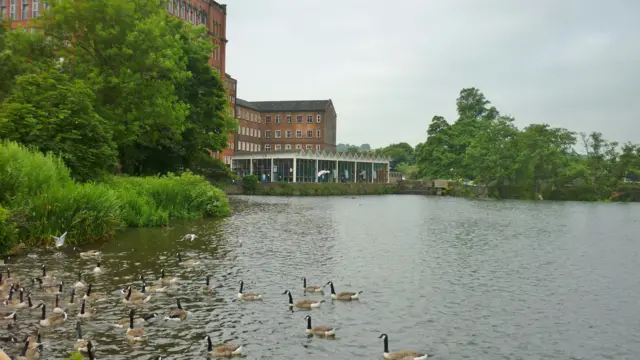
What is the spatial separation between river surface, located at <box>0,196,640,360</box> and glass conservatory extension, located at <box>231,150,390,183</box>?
77278 mm

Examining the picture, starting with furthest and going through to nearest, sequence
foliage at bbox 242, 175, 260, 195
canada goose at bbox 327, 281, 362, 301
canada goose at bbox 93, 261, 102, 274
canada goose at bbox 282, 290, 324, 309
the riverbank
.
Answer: foliage at bbox 242, 175, 260, 195, the riverbank, canada goose at bbox 93, 261, 102, 274, canada goose at bbox 327, 281, 362, 301, canada goose at bbox 282, 290, 324, 309

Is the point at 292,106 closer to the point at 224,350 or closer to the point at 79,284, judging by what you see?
the point at 79,284

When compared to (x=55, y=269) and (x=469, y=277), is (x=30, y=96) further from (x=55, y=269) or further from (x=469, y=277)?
(x=469, y=277)

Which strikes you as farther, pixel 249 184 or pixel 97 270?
pixel 249 184

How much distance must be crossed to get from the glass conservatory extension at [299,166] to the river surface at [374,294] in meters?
77.3

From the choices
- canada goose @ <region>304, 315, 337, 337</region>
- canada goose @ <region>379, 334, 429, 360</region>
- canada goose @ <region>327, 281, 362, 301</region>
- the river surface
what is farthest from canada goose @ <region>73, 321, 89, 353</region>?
canada goose @ <region>327, 281, 362, 301</region>

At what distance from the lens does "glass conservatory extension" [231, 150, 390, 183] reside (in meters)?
112

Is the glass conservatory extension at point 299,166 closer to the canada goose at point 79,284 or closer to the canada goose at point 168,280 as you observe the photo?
the canada goose at point 168,280

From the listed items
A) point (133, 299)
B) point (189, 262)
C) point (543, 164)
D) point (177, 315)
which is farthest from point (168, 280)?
point (543, 164)

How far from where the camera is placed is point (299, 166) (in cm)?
11294

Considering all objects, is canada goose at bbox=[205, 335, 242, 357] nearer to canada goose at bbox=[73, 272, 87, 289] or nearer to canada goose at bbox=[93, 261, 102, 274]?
canada goose at bbox=[73, 272, 87, 289]

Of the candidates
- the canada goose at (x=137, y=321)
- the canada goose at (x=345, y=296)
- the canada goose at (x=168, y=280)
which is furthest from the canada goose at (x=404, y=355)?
the canada goose at (x=168, y=280)

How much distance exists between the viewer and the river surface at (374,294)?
500 inches

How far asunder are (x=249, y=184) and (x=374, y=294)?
78.2 metres
